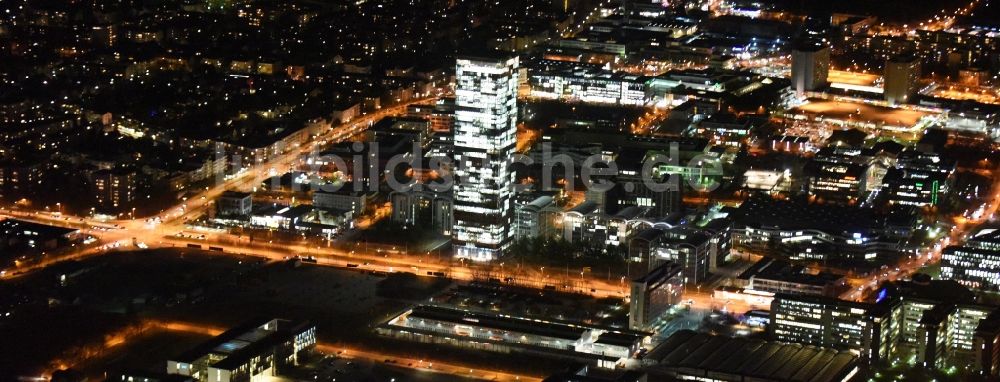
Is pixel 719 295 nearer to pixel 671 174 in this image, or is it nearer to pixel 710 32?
pixel 671 174

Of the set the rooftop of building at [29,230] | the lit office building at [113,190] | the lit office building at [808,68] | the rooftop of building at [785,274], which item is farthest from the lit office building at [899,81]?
the rooftop of building at [29,230]

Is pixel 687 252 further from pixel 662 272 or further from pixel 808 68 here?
pixel 808 68

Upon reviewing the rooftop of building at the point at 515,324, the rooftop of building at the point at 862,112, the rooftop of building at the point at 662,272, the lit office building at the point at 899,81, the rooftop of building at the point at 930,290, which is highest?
the lit office building at the point at 899,81

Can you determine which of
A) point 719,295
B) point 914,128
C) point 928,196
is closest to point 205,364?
point 719,295

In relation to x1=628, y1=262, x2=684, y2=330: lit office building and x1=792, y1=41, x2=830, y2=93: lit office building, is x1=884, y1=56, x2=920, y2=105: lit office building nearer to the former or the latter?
x1=792, y1=41, x2=830, y2=93: lit office building

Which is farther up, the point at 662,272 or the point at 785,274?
the point at 662,272

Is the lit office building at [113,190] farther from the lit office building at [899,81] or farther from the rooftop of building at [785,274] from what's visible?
the lit office building at [899,81]

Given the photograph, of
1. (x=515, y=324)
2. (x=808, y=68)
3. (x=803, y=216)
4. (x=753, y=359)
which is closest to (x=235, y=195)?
(x=515, y=324)
